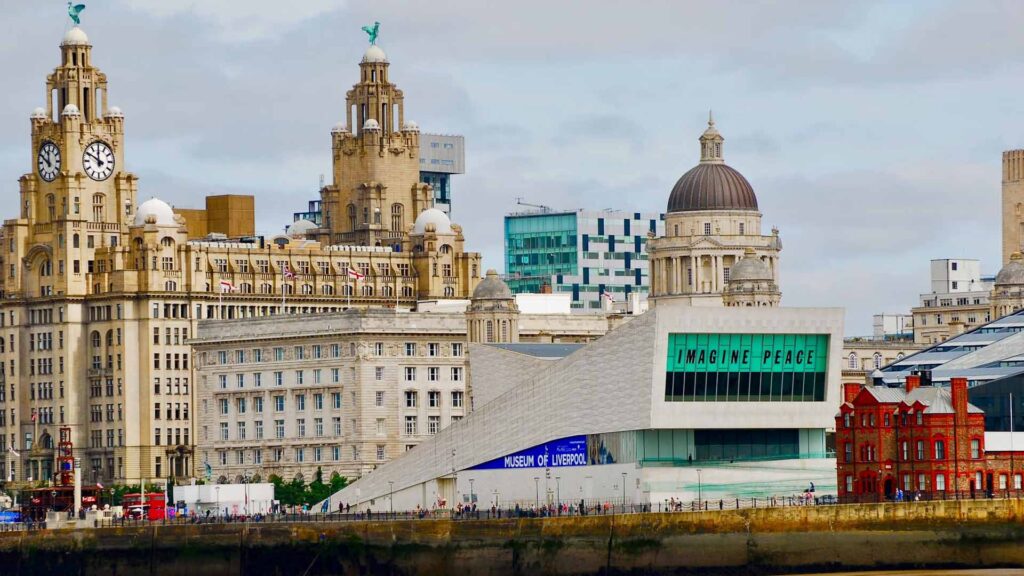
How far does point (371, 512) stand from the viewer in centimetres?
17475

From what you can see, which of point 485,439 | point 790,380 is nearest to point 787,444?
point 790,380

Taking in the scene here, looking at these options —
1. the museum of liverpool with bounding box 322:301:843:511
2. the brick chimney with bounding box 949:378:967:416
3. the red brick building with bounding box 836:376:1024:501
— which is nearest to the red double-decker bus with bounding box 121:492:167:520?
the museum of liverpool with bounding box 322:301:843:511

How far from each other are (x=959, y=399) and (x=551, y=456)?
25.6 m

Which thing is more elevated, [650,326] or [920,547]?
[650,326]

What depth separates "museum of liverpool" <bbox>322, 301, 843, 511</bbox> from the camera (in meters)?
170

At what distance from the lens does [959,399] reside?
15975 centimetres

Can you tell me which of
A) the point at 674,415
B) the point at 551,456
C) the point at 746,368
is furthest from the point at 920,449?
the point at 551,456

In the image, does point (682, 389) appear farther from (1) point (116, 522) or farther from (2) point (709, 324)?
(1) point (116, 522)

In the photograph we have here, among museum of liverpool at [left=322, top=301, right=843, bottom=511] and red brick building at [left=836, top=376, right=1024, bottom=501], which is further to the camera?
museum of liverpool at [left=322, top=301, right=843, bottom=511]

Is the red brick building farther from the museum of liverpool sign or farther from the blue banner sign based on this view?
the blue banner sign

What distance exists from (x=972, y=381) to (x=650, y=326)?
19.5m

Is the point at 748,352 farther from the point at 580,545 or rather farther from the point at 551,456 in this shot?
the point at 580,545

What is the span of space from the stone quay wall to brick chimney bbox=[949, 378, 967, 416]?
36.1ft

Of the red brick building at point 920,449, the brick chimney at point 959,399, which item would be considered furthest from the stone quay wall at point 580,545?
the brick chimney at point 959,399
